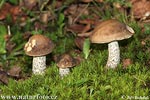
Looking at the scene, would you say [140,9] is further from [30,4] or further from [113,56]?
[30,4]

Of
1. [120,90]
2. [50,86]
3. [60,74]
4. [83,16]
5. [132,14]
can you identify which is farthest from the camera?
[83,16]

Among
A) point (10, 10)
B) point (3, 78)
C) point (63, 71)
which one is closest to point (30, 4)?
point (10, 10)

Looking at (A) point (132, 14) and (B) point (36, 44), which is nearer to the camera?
(B) point (36, 44)

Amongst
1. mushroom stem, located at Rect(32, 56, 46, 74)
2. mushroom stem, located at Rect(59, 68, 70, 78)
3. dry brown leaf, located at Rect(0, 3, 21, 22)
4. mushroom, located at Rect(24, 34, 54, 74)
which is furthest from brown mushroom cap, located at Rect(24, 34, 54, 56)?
dry brown leaf, located at Rect(0, 3, 21, 22)

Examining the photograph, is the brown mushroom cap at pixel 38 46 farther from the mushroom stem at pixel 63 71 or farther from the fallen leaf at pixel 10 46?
the fallen leaf at pixel 10 46

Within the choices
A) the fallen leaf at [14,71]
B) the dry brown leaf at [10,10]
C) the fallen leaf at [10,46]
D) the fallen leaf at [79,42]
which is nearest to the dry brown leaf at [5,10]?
the dry brown leaf at [10,10]

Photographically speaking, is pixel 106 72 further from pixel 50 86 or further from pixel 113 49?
Result: pixel 50 86

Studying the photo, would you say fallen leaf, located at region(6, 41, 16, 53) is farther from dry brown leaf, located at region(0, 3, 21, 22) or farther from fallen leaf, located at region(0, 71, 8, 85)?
fallen leaf, located at region(0, 71, 8, 85)

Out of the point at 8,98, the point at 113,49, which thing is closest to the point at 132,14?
the point at 113,49
